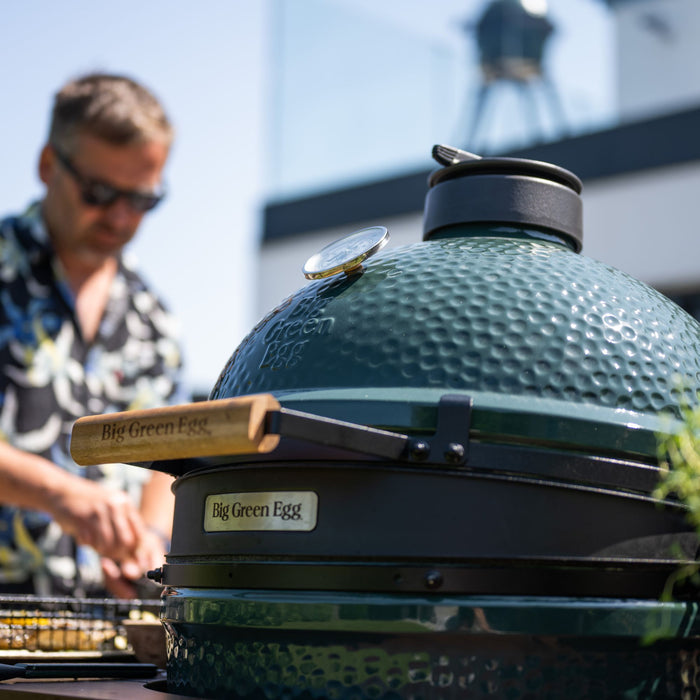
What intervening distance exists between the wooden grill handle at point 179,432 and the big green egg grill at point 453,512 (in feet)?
0.08

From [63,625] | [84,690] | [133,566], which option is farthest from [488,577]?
[133,566]

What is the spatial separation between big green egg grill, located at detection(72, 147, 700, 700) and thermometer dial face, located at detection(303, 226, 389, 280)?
7 cm

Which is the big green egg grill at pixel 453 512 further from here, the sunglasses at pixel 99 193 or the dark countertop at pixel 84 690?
the sunglasses at pixel 99 193

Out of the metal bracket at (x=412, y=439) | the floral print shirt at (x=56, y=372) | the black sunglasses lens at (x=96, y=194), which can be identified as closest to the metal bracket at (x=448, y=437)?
the metal bracket at (x=412, y=439)

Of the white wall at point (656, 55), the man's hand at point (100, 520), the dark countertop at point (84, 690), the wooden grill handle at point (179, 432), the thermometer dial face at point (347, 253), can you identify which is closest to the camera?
the wooden grill handle at point (179, 432)

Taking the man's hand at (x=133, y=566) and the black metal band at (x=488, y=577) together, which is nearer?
the black metal band at (x=488, y=577)

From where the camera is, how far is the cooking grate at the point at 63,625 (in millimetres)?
1419

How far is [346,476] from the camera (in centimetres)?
93

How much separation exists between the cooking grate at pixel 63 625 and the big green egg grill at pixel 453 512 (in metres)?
0.45

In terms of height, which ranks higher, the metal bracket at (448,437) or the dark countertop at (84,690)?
the metal bracket at (448,437)

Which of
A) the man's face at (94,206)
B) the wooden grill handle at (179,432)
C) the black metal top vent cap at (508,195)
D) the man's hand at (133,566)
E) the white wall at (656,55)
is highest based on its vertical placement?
the white wall at (656,55)

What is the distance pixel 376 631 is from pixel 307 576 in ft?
0.28

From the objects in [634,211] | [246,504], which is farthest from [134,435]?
[634,211]

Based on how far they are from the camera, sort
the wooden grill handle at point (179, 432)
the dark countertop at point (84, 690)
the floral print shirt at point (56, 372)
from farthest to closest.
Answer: the floral print shirt at point (56, 372)
the dark countertop at point (84, 690)
the wooden grill handle at point (179, 432)
